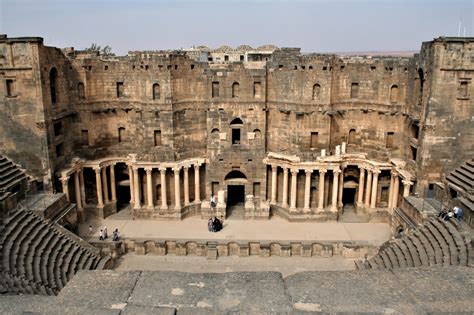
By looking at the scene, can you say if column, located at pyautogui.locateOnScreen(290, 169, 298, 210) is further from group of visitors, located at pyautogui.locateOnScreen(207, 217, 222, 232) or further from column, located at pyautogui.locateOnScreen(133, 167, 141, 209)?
column, located at pyautogui.locateOnScreen(133, 167, 141, 209)

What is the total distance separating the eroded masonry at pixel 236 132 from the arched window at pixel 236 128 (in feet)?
0.36

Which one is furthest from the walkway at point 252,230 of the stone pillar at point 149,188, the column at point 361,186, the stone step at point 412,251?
the stone step at point 412,251

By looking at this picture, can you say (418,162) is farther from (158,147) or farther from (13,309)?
(13,309)

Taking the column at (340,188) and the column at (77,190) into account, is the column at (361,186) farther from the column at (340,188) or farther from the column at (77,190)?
the column at (77,190)

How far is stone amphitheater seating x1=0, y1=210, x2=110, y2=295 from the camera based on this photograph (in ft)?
56.2

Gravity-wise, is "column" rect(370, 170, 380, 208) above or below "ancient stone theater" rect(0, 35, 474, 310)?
below

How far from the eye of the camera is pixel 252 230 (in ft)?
96.6

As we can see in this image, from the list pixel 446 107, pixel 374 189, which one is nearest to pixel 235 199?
pixel 374 189

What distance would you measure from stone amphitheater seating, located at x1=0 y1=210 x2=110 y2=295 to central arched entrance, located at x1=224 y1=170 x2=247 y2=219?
11224 mm

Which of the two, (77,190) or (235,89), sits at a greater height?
(235,89)

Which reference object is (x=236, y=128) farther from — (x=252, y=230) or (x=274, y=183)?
(x=252, y=230)

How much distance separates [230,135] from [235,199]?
593 cm

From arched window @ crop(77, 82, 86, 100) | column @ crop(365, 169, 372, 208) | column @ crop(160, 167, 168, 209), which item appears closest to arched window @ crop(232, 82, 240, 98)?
column @ crop(160, 167, 168, 209)

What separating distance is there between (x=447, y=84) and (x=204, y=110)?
54.9 ft
